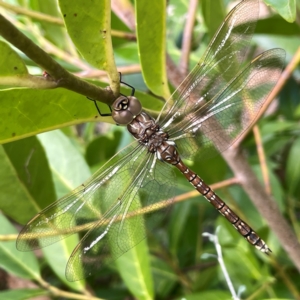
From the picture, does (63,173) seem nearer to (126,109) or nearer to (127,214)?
(127,214)

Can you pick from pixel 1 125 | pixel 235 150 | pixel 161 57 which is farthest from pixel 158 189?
pixel 1 125

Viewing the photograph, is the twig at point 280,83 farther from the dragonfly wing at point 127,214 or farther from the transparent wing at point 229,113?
the dragonfly wing at point 127,214

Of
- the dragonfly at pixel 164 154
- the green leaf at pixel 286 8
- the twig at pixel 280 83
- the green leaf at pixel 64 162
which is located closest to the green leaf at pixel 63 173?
the green leaf at pixel 64 162

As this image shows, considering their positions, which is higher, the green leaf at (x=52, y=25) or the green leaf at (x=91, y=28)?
the green leaf at (x=52, y=25)

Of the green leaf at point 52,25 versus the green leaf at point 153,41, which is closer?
the green leaf at point 153,41

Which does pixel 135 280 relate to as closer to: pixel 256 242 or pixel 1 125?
pixel 256 242

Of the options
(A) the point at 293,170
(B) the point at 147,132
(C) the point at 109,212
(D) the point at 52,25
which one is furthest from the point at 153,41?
(A) the point at 293,170

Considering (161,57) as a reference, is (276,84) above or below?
below

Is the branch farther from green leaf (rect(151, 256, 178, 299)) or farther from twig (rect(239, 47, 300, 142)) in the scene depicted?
green leaf (rect(151, 256, 178, 299))
